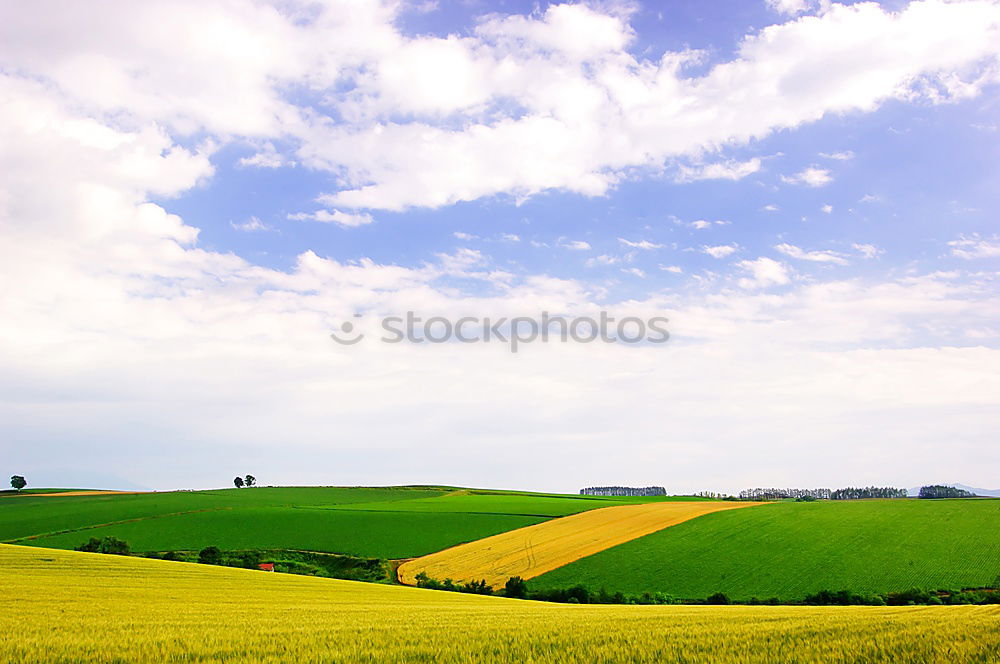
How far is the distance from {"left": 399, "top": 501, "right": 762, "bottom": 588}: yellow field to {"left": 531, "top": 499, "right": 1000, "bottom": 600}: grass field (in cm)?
241

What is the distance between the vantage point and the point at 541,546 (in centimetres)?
5869

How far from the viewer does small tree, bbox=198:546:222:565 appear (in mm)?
57656

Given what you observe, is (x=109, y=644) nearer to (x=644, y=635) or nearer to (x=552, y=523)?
(x=644, y=635)

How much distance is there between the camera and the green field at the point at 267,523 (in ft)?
219

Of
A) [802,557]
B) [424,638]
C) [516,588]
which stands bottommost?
[516,588]

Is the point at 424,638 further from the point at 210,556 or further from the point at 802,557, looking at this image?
the point at 210,556

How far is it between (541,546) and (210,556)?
28.3 metres

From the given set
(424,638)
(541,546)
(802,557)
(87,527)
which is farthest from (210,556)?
(424,638)

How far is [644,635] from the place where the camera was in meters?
11.6

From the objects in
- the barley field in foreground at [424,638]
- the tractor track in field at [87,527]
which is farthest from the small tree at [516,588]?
the tractor track in field at [87,527]

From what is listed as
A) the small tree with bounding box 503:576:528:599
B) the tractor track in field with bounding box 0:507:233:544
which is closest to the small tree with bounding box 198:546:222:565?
the tractor track in field with bounding box 0:507:233:544

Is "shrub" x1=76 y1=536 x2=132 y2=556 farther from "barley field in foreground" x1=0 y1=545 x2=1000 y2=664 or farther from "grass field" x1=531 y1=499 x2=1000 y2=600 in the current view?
"barley field in foreground" x1=0 y1=545 x2=1000 y2=664

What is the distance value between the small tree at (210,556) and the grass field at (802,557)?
29.0m

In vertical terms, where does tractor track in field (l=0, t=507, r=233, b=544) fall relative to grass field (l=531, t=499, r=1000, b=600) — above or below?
below
